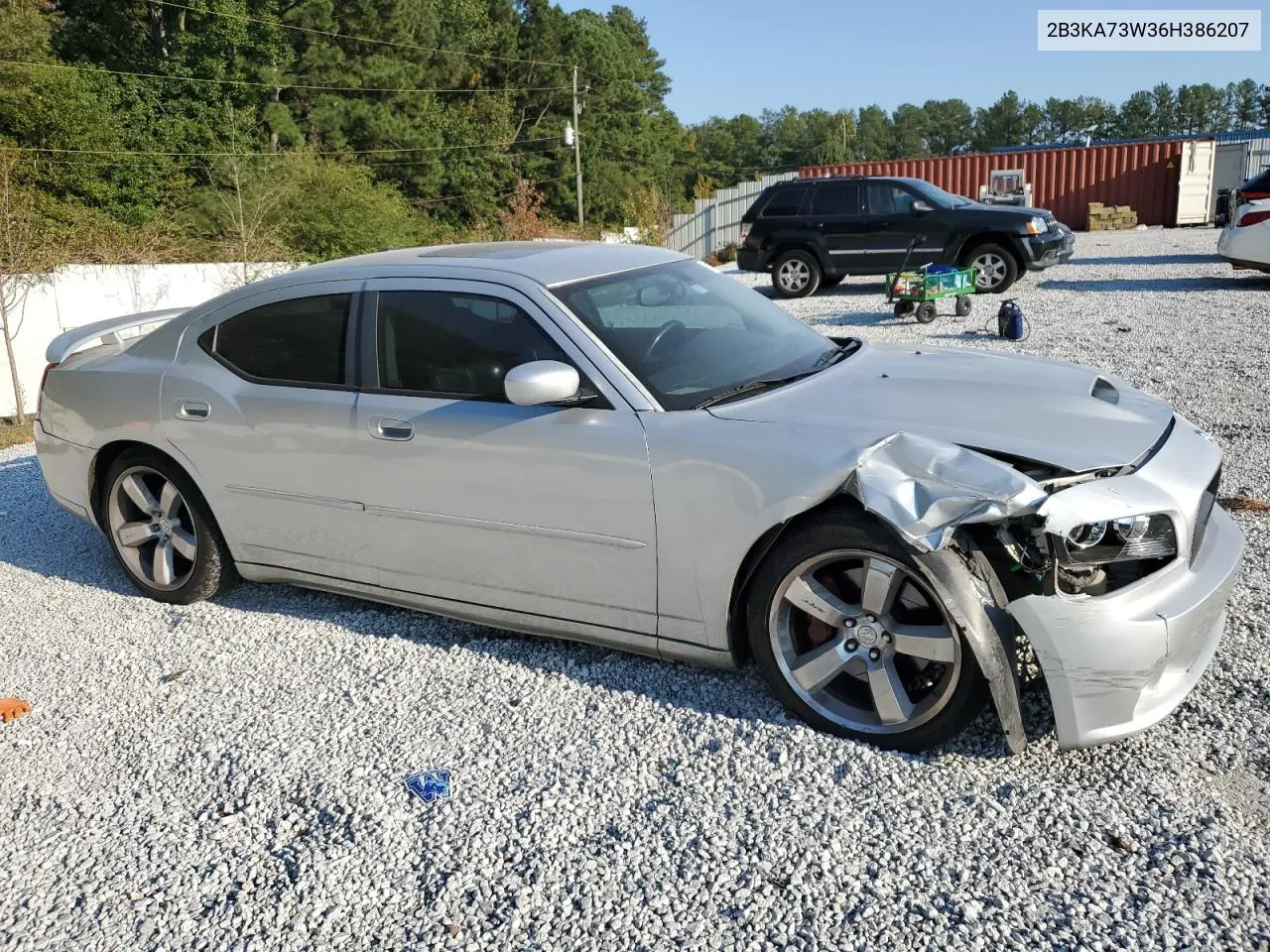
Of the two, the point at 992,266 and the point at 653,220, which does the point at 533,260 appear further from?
the point at 653,220

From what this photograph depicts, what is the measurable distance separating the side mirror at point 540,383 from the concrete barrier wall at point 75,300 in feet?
49.4

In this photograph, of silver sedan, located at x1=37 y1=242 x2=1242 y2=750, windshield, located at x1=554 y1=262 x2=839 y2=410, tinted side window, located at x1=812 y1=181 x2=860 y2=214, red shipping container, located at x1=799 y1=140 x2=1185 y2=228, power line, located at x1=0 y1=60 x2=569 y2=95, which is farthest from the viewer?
red shipping container, located at x1=799 y1=140 x2=1185 y2=228

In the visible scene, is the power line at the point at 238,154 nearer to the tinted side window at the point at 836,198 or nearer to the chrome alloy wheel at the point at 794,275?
the chrome alloy wheel at the point at 794,275

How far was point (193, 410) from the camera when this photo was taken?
4523mm

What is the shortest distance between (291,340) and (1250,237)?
A: 13.9m

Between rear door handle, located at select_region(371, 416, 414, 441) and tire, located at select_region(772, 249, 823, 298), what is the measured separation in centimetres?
1316

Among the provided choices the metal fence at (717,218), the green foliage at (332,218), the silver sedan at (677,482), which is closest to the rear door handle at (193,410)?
the silver sedan at (677,482)

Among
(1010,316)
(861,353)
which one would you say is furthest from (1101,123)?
(861,353)

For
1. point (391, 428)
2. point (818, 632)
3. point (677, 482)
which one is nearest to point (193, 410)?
point (391, 428)

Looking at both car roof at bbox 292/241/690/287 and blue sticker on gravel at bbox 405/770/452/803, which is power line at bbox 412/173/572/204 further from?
blue sticker on gravel at bbox 405/770/452/803

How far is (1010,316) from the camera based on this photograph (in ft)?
35.8

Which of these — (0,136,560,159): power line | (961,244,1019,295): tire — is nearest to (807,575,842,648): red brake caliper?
(961,244,1019,295): tire

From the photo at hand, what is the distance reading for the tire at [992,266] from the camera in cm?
1470

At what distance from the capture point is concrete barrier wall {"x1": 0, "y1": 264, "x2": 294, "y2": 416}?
1820 cm
